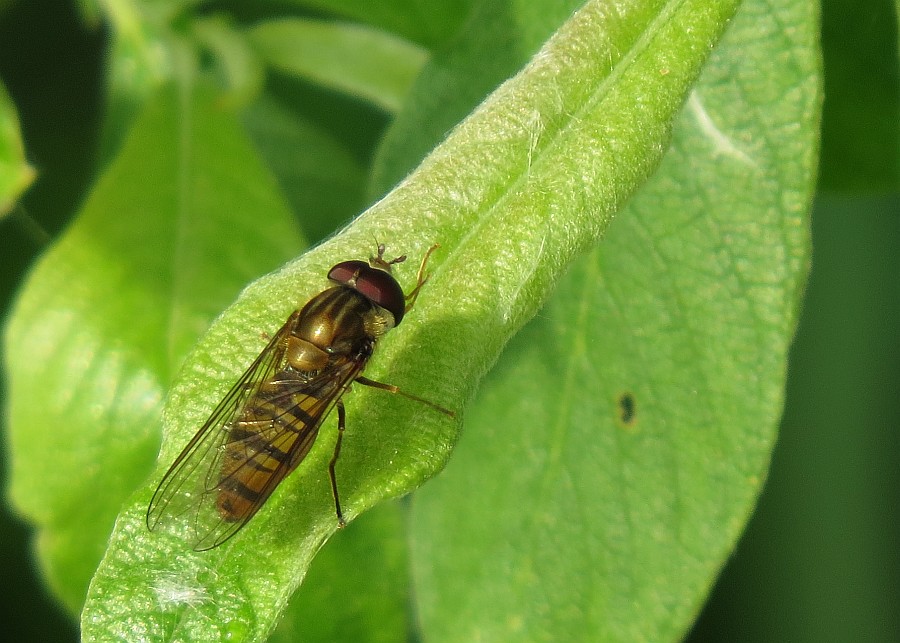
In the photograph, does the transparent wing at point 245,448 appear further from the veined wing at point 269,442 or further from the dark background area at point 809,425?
the dark background area at point 809,425

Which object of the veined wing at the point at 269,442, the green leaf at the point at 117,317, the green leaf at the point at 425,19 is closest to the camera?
the veined wing at the point at 269,442

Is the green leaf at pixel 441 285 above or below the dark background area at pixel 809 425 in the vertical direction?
above

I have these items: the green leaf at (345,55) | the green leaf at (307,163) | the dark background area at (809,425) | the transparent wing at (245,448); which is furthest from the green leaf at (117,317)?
the dark background area at (809,425)

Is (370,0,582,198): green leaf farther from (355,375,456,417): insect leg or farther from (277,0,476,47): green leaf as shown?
(355,375,456,417): insect leg

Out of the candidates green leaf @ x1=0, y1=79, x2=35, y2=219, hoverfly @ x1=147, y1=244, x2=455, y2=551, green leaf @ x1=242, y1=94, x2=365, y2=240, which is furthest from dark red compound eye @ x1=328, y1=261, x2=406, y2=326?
green leaf @ x1=242, y1=94, x2=365, y2=240

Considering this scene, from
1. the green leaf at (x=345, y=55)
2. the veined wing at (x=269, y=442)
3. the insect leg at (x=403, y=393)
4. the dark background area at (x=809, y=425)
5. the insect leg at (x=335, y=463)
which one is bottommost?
the dark background area at (x=809, y=425)

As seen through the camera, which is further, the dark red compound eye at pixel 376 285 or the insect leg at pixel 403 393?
the dark red compound eye at pixel 376 285

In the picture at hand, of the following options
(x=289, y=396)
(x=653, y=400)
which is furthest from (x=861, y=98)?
(x=289, y=396)
